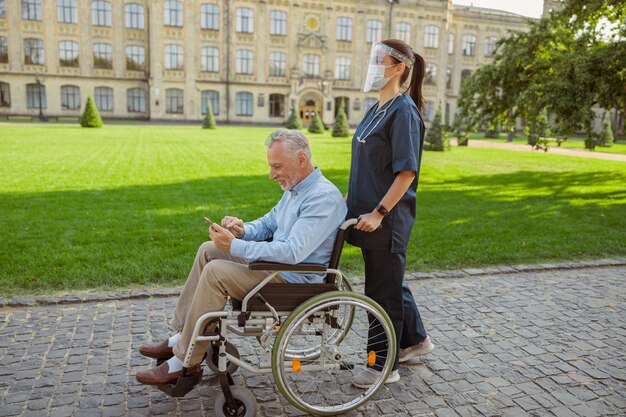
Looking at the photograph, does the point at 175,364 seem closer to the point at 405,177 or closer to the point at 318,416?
the point at 318,416

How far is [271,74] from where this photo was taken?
47156mm

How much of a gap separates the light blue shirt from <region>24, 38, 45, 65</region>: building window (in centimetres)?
4682

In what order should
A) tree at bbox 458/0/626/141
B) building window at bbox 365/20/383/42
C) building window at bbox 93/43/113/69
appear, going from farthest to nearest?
1. building window at bbox 365/20/383/42
2. building window at bbox 93/43/113/69
3. tree at bbox 458/0/626/141

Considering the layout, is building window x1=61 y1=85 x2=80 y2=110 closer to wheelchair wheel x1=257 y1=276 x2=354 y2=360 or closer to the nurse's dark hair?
wheelchair wheel x1=257 y1=276 x2=354 y2=360

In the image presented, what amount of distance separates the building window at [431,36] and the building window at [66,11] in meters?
31.3

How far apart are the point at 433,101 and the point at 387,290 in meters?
52.3

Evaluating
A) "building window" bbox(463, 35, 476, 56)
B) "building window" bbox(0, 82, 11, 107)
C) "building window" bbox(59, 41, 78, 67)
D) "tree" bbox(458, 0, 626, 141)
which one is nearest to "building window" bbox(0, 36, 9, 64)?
"building window" bbox(0, 82, 11, 107)

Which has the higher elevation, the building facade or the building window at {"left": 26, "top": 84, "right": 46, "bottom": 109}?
the building facade

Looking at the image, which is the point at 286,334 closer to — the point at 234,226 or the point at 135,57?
the point at 234,226

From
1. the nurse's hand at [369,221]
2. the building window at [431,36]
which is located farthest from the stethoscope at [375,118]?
the building window at [431,36]

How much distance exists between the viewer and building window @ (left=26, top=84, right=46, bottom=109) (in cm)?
4309

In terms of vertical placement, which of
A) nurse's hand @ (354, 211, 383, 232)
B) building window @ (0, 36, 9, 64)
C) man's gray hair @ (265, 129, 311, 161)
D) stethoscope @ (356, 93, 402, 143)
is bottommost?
nurse's hand @ (354, 211, 383, 232)

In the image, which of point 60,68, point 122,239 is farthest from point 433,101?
point 122,239

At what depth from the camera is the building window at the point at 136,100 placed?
1784 inches
